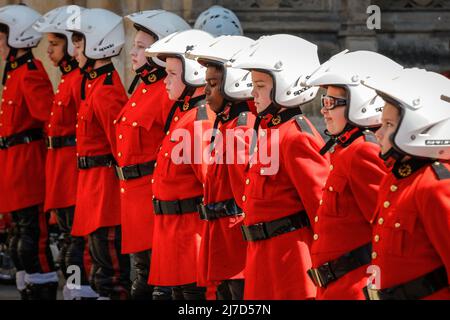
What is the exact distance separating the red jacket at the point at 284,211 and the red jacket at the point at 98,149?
2.64 meters

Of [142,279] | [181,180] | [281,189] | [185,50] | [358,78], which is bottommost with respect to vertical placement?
[142,279]

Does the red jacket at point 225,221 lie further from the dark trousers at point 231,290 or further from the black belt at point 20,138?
the black belt at point 20,138

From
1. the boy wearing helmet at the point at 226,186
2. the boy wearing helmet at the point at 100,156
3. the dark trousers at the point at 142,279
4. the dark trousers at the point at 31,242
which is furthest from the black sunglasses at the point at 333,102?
the dark trousers at the point at 31,242

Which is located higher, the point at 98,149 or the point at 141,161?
the point at 141,161

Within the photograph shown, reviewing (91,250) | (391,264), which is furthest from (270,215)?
(91,250)

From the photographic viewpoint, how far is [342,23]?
39.3 feet

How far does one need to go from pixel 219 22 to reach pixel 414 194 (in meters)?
4.71

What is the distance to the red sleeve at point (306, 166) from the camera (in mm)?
7027

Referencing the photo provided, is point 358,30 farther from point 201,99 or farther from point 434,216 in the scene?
point 434,216

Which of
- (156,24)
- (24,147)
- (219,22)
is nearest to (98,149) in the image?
(156,24)

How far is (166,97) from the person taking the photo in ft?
29.5

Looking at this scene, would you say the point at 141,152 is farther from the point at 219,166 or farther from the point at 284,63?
the point at 284,63

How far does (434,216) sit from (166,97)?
3325 millimetres

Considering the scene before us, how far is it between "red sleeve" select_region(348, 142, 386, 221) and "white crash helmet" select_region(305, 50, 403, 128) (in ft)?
0.53
